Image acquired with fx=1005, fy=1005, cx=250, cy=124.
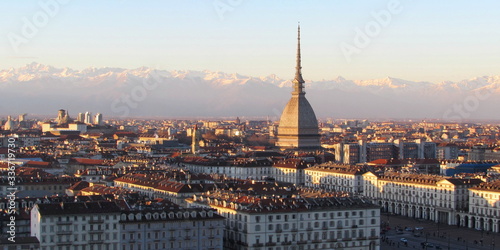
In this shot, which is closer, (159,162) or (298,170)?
(298,170)

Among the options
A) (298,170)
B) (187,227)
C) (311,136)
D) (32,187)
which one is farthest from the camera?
(311,136)

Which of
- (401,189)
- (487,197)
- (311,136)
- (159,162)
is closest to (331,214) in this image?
(487,197)

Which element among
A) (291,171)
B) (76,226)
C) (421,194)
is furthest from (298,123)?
(76,226)

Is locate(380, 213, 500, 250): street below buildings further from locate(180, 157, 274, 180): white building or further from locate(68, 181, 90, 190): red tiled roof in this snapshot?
locate(180, 157, 274, 180): white building

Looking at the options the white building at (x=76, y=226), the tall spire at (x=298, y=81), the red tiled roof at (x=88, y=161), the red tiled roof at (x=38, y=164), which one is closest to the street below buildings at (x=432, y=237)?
the white building at (x=76, y=226)

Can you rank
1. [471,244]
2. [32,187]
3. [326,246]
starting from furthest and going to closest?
[32,187]
[471,244]
[326,246]

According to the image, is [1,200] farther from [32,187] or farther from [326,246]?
[326,246]

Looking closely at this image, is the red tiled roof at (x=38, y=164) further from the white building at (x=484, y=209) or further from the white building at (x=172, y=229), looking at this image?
the white building at (x=172, y=229)
